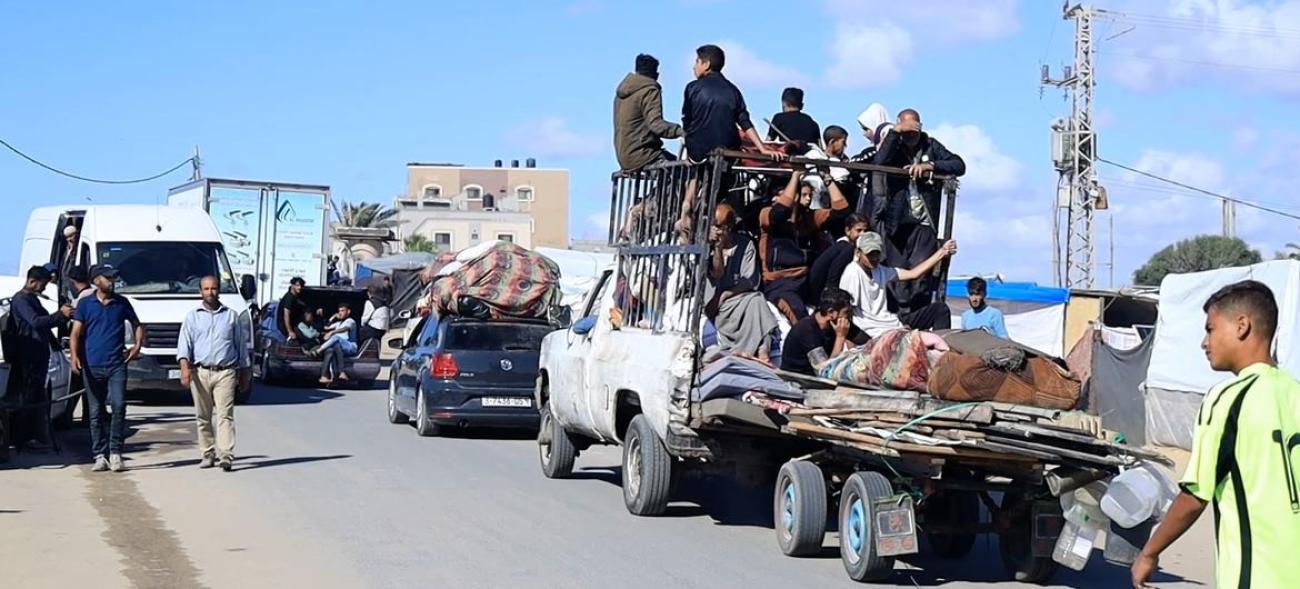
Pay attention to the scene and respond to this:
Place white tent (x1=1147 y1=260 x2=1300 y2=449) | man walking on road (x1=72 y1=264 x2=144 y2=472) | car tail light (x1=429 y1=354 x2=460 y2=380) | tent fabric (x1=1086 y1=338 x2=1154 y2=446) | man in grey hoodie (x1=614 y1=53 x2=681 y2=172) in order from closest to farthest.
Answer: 1. man in grey hoodie (x1=614 y1=53 x2=681 y2=172)
2. man walking on road (x1=72 y1=264 x2=144 y2=472)
3. car tail light (x1=429 y1=354 x2=460 y2=380)
4. white tent (x1=1147 y1=260 x2=1300 y2=449)
5. tent fabric (x1=1086 y1=338 x2=1154 y2=446)

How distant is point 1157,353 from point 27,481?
1434cm

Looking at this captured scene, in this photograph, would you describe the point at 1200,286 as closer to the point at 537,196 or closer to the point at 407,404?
the point at 407,404

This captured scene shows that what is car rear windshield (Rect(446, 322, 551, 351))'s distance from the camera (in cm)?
1881

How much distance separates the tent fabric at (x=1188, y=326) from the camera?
19.0m

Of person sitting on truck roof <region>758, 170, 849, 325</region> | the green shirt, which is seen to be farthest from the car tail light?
the green shirt

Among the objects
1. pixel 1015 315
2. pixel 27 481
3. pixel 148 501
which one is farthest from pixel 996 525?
pixel 1015 315

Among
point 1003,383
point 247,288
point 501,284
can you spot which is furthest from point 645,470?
point 247,288

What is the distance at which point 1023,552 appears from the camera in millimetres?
9805

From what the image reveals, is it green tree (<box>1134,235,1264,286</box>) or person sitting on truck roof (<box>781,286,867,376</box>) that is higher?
green tree (<box>1134,235,1264,286</box>)

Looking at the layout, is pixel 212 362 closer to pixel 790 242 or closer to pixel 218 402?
pixel 218 402

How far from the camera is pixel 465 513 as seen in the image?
12281 millimetres

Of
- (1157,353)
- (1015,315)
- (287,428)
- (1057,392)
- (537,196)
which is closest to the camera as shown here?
(1057,392)

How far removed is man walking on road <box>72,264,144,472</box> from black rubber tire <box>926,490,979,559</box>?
25.6 feet

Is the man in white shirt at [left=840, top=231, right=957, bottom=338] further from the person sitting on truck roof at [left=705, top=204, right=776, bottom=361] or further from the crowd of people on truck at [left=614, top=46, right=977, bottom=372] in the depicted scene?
the person sitting on truck roof at [left=705, top=204, right=776, bottom=361]
